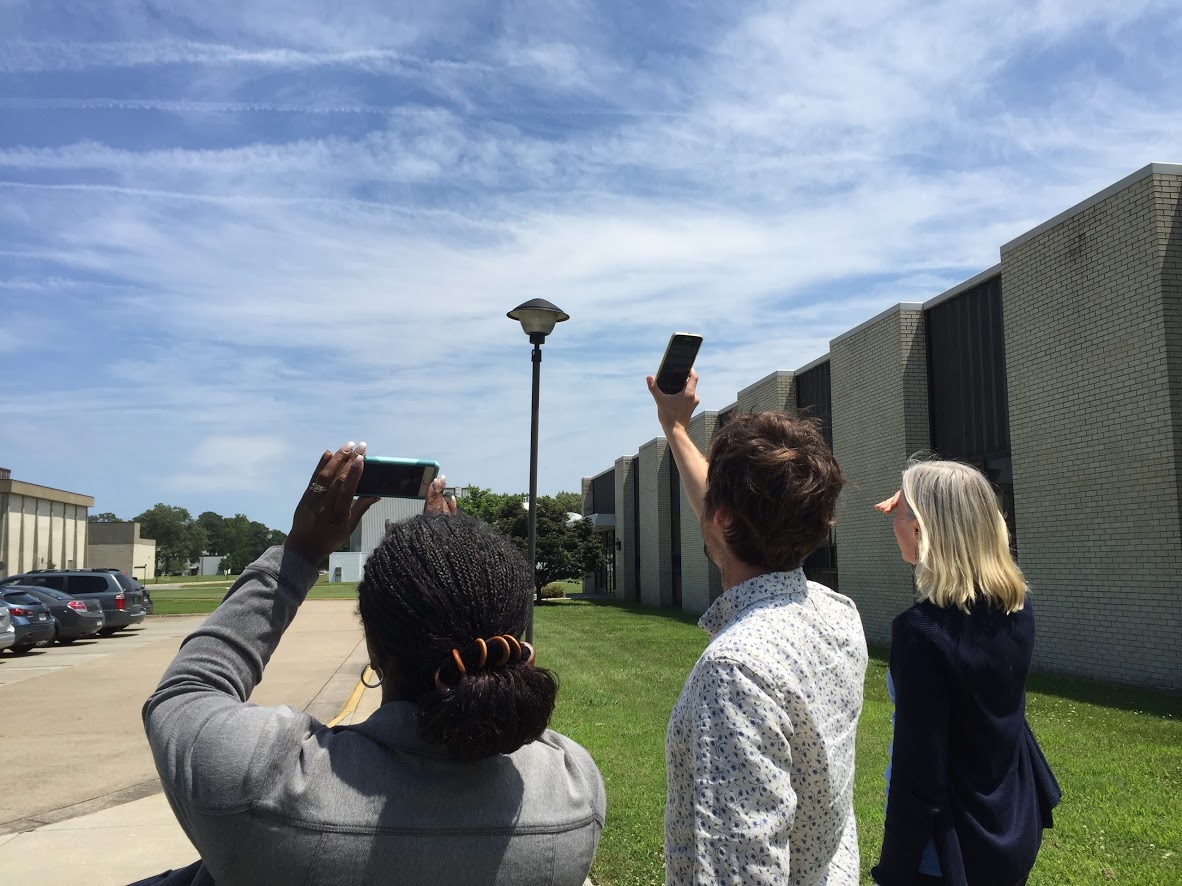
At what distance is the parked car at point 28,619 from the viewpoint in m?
20.8

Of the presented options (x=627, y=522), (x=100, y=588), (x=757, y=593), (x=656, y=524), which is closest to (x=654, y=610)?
(x=656, y=524)

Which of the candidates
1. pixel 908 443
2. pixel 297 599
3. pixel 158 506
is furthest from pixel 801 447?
pixel 158 506

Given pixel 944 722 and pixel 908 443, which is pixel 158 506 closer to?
pixel 908 443

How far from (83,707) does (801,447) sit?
1392cm

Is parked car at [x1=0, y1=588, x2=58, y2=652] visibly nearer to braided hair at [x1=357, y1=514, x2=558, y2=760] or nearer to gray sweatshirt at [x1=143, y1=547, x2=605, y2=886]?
gray sweatshirt at [x1=143, y1=547, x2=605, y2=886]

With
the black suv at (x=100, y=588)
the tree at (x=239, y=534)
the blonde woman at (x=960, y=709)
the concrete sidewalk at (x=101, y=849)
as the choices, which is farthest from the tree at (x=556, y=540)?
the tree at (x=239, y=534)

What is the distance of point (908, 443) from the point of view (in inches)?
725

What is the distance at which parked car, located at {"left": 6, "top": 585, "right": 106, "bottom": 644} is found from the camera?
23.5m

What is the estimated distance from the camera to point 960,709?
2598 mm

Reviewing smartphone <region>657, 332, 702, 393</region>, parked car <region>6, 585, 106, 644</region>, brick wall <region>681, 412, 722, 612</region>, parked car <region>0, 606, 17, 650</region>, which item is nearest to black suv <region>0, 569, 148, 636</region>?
parked car <region>6, 585, 106, 644</region>

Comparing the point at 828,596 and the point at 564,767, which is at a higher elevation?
the point at 828,596

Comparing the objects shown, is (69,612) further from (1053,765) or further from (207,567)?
(207,567)

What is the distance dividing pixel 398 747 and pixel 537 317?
879 centimetres

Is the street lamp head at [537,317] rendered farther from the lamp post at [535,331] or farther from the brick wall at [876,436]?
the brick wall at [876,436]
